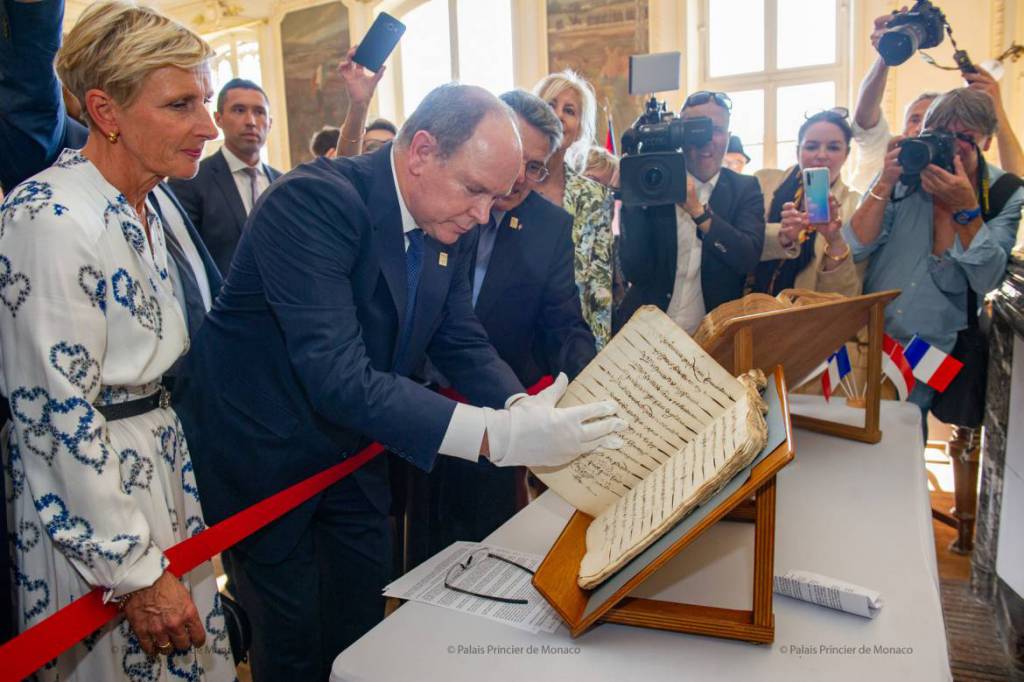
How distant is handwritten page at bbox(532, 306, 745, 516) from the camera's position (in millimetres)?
1203

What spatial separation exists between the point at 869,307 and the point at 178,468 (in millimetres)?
1656

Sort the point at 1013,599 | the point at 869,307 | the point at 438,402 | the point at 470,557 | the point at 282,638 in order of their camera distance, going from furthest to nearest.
Result: the point at 1013,599 → the point at 869,307 → the point at 282,638 → the point at 438,402 → the point at 470,557

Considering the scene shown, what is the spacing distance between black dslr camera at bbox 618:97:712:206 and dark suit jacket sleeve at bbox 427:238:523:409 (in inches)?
38.3

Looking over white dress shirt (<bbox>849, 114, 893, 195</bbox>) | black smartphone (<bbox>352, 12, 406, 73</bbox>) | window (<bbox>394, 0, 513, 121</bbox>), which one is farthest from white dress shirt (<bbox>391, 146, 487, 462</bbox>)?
window (<bbox>394, 0, 513, 121</bbox>)

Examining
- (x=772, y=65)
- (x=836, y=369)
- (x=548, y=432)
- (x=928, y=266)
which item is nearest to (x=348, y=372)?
(x=548, y=432)

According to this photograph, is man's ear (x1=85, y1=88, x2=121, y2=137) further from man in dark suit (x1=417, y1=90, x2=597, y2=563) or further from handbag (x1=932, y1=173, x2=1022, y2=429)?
handbag (x1=932, y1=173, x2=1022, y2=429)

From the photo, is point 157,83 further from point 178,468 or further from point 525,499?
point 525,499

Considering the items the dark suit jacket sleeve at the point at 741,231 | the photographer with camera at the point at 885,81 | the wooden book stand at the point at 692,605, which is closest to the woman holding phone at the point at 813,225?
the dark suit jacket sleeve at the point at 741,231

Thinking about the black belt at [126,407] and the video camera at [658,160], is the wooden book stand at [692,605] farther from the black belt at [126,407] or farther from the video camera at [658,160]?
the video camera at [658,160]

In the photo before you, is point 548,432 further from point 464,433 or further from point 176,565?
point 176,565

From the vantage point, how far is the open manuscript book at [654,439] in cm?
100

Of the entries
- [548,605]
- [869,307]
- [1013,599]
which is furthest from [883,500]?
[1013,599]

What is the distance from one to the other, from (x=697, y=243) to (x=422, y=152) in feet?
5.86

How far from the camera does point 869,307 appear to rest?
194cm
